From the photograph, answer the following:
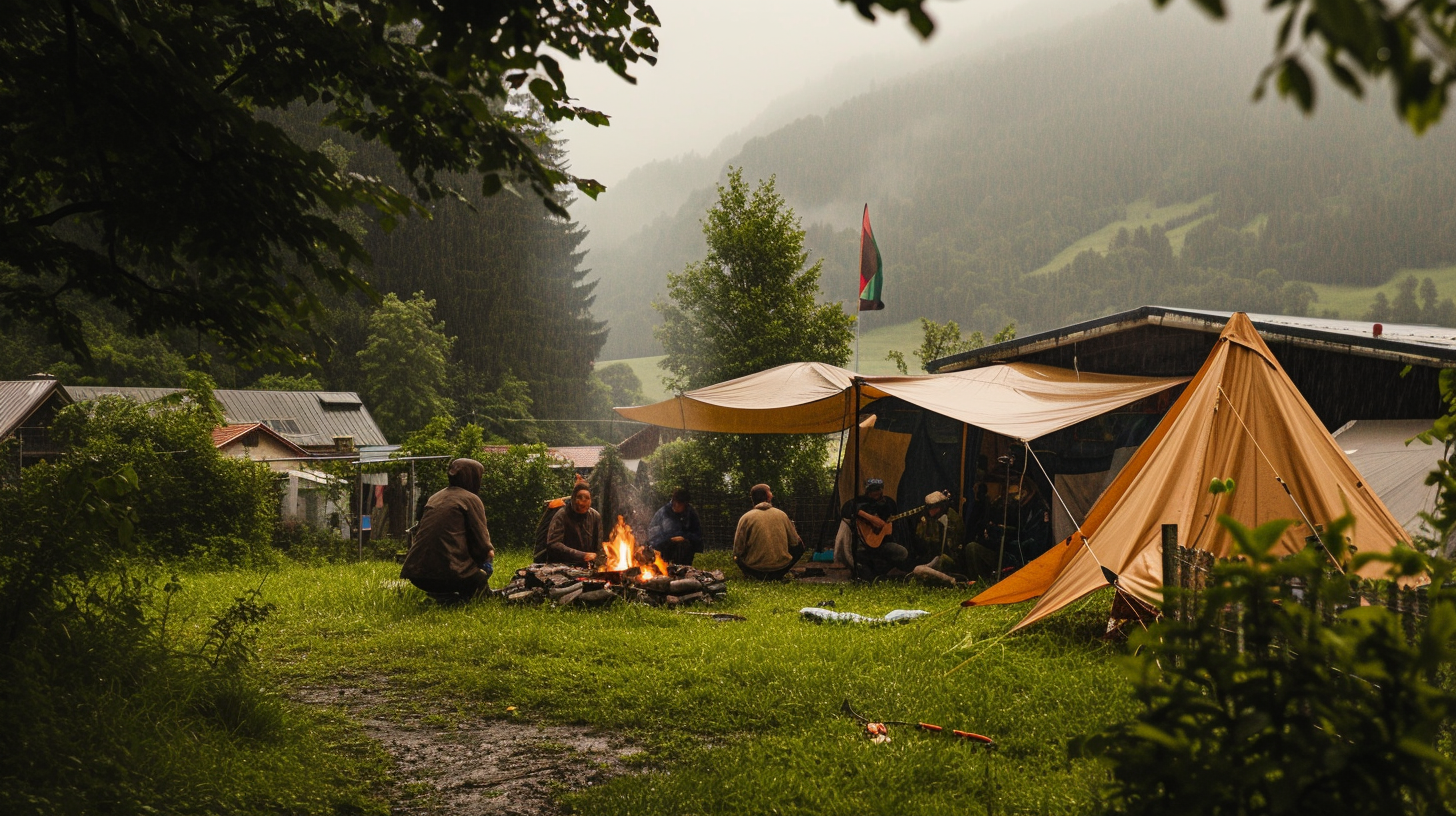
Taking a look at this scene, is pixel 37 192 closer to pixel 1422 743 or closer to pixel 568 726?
pixel 568 726

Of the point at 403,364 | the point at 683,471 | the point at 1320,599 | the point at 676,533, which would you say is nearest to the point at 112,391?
the point at 403,364

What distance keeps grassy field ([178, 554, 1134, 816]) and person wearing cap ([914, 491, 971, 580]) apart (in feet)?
7.05

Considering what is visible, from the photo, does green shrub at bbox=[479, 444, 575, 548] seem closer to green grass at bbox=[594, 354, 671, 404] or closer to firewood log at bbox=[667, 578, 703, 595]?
firewood log at bbox=[667, 578, 703, 595]

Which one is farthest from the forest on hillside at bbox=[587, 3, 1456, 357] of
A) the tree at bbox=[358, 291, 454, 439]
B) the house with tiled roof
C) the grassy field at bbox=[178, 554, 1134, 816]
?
the grassy field at bbox=[178, 554, 1134, 816]

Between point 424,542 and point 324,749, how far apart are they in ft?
11.0

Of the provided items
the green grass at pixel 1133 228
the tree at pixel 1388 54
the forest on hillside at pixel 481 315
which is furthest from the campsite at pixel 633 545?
the green grass at pixel 1133 228

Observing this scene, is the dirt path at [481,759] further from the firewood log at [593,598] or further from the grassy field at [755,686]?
the firewood log at [593,598]

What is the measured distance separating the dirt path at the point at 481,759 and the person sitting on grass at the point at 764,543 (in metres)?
5.48

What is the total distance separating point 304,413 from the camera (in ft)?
113

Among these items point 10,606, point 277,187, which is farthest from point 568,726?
point 277,187

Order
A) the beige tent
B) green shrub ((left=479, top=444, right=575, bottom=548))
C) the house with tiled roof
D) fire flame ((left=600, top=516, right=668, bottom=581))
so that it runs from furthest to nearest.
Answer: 1. the house with tiled roof
2. green shrub ((left=479, top=444, right=575, bottom=548))
3. fire flame ((left=600, top=516, right=668, bottom=581))
4. the beige tent

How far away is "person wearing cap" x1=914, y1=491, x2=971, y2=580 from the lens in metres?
10.5

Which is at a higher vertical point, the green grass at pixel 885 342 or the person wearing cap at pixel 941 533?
the green grass at pixel 885 342

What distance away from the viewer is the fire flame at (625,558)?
8688 mm
